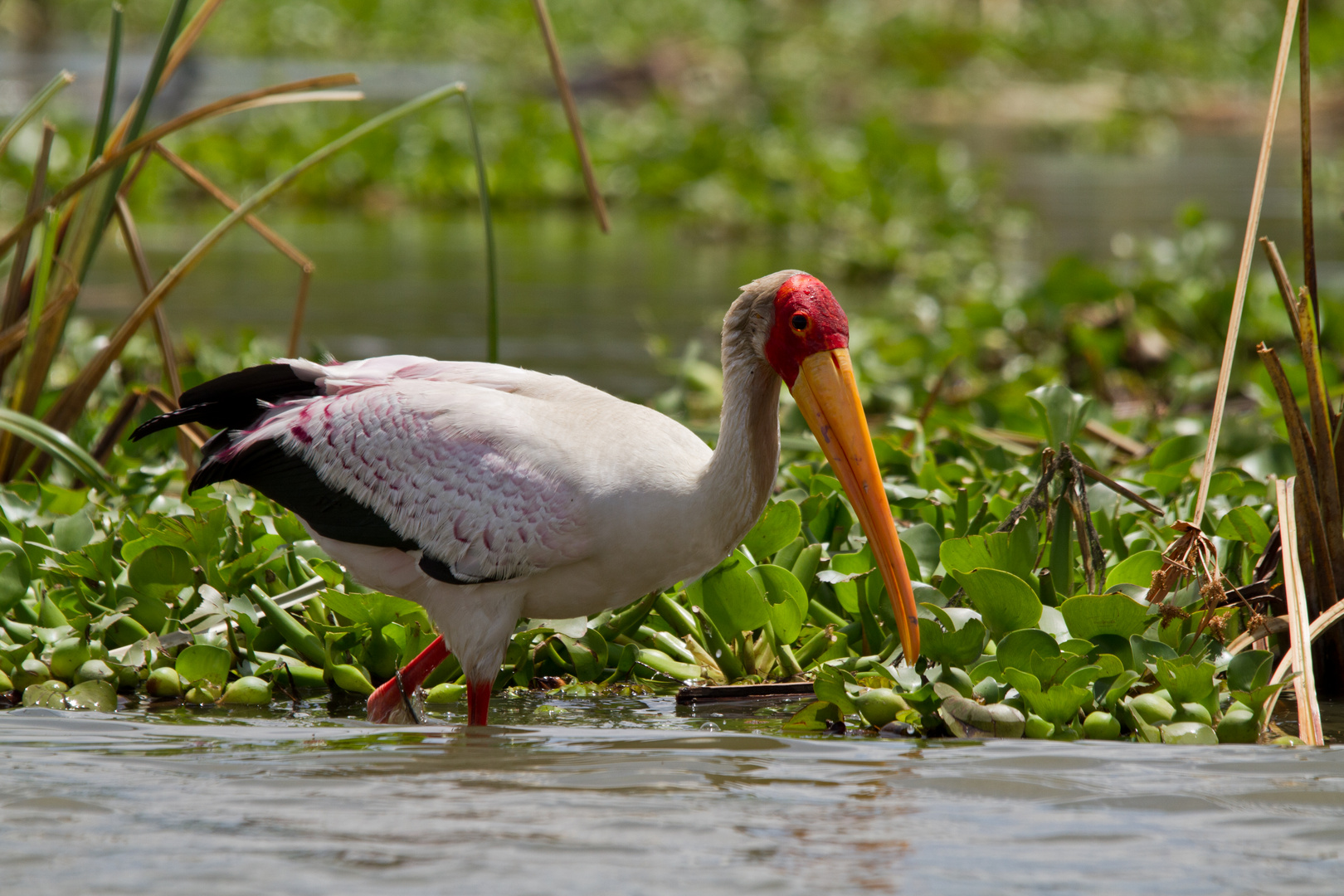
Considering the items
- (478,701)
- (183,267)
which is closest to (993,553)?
(478,701)

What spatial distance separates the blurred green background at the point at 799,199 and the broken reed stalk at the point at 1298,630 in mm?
1396

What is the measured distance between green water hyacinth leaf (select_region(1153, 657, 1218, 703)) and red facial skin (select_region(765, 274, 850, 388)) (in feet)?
2.99

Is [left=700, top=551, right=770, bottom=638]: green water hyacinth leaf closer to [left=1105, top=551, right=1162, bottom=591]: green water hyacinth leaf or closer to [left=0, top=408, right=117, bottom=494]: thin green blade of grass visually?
[left=1105, top=551, right=1162, bottom=591]: green water hyacinth leaf

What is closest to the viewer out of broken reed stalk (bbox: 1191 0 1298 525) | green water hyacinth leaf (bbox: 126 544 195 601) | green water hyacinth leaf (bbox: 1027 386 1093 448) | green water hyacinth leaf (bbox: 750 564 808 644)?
broken reed stalk (bbox: 1191 0 1298 525)

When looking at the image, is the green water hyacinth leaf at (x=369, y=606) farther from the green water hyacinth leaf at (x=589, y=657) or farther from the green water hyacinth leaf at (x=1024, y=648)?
the green water hyacinth leaf at (x=1024, y=648)

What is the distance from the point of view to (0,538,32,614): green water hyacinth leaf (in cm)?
364

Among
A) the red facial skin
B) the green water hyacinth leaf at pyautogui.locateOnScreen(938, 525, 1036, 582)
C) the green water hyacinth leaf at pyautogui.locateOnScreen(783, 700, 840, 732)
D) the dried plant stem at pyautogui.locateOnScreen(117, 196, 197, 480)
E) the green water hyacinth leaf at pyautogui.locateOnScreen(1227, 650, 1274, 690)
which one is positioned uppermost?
the dried plant stem at pyautogui.locateOnScreen(117, 196, 197, 480)

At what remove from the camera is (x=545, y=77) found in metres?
26.5

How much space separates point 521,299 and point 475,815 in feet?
22.7

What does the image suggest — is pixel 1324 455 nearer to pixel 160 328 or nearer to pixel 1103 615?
pixel 1103 615

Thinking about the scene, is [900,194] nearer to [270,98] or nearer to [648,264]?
[648,264]

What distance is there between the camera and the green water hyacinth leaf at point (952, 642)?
3193mm

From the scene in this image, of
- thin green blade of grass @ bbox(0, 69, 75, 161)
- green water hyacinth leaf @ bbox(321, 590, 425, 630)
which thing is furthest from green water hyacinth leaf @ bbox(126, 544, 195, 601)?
thin green blade of grass @ bbox(0, 69, 75, 161)

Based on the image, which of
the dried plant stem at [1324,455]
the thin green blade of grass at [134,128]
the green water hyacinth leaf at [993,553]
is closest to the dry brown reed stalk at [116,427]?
the thin green blade of grass at [134,128]
